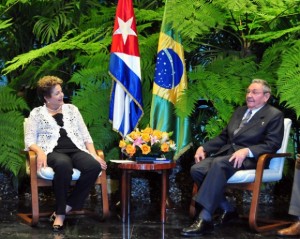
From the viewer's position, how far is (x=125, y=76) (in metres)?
5.26

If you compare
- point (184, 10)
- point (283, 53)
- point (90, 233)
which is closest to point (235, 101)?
point (283, 53)

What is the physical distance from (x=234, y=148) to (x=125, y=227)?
1.03m

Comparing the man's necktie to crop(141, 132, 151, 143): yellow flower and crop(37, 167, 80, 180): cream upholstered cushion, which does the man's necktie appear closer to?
crop(141, 132, 151, 143): yellow flower

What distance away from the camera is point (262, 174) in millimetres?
4289

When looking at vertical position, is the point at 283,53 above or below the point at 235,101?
above

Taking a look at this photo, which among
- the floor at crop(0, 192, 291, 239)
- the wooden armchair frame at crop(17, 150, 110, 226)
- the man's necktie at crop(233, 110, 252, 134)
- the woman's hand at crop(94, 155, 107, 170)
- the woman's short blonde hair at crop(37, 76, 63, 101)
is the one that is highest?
the woman's short blonde hair at crop(37, 76, 63, 101)

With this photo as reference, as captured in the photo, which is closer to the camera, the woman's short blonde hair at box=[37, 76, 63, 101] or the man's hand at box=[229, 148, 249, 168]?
the man's hand at box=[229, 148, 249, 168]

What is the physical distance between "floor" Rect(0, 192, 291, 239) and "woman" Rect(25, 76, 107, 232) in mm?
158

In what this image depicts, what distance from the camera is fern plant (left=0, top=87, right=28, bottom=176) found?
5.14m

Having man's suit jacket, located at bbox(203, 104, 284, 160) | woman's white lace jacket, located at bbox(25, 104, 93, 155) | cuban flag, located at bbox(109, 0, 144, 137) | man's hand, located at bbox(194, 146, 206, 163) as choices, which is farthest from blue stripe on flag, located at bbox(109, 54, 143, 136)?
man's suit jacket, located at bbox(203, 104, 284, 160)

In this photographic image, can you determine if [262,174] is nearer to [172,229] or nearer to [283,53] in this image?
[172,229]

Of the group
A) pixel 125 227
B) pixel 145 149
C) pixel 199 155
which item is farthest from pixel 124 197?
pixel 199 155

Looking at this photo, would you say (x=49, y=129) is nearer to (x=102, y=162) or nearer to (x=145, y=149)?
(x=102, y=162)

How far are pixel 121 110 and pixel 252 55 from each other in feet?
4.36
